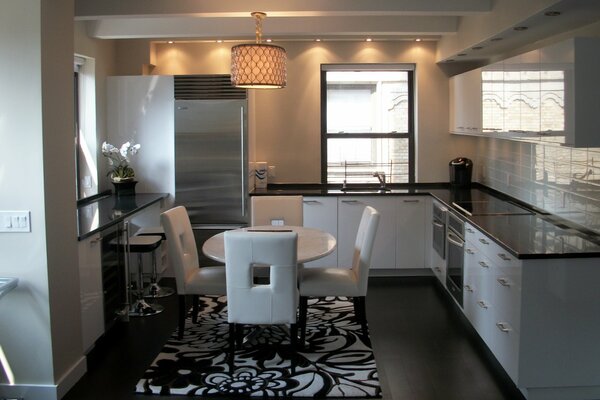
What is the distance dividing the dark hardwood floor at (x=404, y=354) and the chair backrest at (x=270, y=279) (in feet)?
2.19

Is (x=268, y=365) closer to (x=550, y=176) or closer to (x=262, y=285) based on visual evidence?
(x=262, y=285)

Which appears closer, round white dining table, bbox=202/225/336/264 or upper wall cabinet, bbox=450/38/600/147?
upper wall cabinet, bbox=450/38/600/147

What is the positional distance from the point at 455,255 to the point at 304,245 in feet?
4.65

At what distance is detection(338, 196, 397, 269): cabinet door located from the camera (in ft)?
21.9

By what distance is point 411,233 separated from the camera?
264 inches

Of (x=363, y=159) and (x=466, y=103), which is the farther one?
(x=363, y=159)

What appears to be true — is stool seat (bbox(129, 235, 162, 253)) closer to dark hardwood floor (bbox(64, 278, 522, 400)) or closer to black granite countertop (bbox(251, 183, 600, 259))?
dark hardwood floor (bbox(64, 278, 522, 400))

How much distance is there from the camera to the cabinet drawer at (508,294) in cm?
373

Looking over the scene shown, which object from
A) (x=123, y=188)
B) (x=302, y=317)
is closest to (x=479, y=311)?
(x=302, y=317)

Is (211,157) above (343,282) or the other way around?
above

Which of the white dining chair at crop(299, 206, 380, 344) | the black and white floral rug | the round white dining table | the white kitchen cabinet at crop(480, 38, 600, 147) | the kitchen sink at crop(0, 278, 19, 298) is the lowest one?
the black and white floral rug

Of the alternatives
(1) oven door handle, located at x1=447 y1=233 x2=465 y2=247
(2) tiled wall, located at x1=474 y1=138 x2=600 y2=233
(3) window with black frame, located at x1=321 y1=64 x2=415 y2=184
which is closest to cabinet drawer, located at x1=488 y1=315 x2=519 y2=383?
(2) tiled wall, located at x1=474 y1=138 x2=600 y2=233

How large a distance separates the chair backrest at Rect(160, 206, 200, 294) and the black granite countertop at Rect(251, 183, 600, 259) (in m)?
1.61

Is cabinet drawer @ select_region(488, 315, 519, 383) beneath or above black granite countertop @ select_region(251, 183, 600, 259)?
beneath
